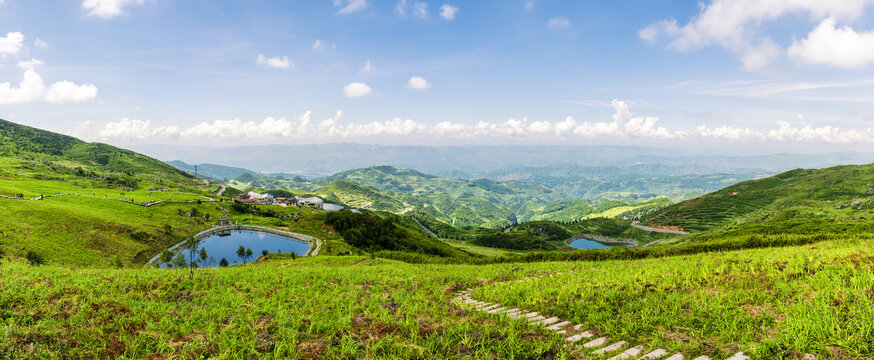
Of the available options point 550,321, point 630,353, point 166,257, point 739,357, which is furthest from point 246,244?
point 739,357

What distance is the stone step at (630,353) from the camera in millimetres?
7059

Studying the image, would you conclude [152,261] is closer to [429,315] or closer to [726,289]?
[429,315]

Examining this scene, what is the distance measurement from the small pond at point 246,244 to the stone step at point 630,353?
6656cm

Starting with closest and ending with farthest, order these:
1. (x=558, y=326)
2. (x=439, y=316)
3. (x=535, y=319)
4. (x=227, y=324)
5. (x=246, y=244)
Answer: (x=558, y=326), (x=227, y=324), (x=535, y=319), (x=439, y=316), (x=246, y=244)

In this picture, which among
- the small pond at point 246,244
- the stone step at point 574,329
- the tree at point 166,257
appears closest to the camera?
the stone step at point 574,329

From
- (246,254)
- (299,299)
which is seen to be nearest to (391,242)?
(246,254)

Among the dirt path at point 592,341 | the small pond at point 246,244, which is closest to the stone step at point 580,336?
the dirt path at point 592,341

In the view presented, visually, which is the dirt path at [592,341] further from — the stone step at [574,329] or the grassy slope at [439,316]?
the grassy slope at [439,316]

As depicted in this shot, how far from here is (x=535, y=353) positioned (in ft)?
23.6

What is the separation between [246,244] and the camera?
249ft

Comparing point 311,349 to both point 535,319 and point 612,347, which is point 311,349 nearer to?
point 535,319

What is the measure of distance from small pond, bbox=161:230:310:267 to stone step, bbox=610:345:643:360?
66563 mm

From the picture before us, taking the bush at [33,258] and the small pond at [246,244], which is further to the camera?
the small pond at [246,244]

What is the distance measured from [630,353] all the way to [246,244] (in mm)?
86577
